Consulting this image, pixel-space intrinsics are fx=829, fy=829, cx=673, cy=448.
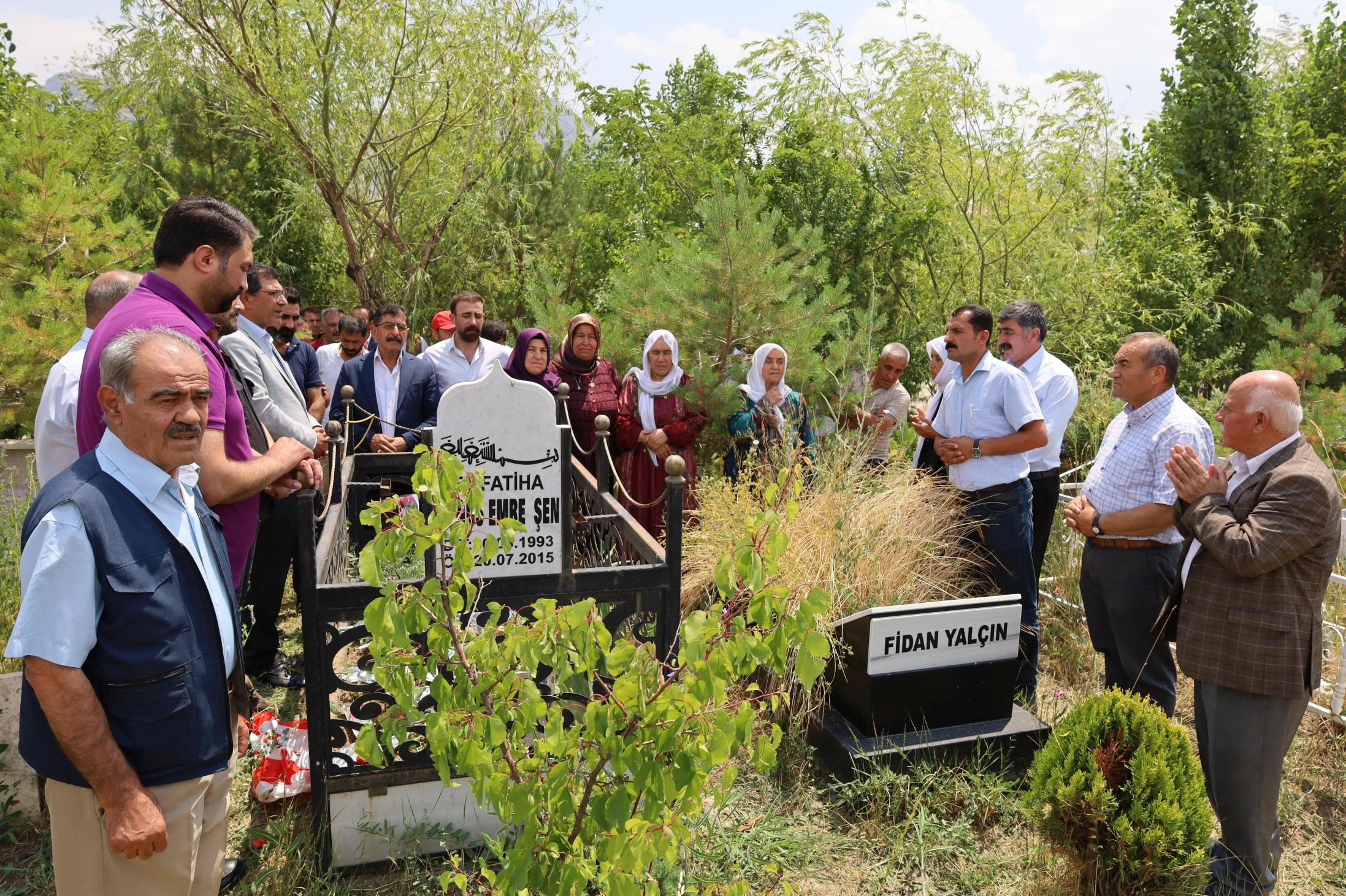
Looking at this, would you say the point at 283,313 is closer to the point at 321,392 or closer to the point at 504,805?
the point at 321,392

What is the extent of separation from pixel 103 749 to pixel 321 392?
4.05 metres

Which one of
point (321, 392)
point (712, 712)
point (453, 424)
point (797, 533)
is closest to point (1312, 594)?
point (797, 533)

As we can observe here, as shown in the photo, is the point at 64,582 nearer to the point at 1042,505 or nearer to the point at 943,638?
the point at 943,638

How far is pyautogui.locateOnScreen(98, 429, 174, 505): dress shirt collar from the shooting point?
1.81 meters

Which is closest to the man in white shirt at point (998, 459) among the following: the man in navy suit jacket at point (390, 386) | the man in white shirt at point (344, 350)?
the man in navy suit jacket at point (390, 386)

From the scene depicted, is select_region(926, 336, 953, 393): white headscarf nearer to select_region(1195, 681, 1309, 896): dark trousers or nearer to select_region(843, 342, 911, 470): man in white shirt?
select_region(843, 342, 911, 470): man in white shirt

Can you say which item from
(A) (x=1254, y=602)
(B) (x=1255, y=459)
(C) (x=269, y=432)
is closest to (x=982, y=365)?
(B) (x=1255, y=459)

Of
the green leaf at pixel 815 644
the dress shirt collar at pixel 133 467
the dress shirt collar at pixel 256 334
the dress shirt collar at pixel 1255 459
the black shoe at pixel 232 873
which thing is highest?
the dress shirt collar at pixel 256 334

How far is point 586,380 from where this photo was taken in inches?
210

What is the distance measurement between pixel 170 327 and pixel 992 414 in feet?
11.2

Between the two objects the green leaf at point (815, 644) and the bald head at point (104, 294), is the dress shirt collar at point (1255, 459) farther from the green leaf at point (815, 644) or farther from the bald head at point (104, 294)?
the bald head at point (104, 294)

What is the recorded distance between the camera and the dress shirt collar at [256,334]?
365 cm

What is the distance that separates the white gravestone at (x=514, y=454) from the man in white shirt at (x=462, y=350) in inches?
110

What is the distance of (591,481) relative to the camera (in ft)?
13.9
